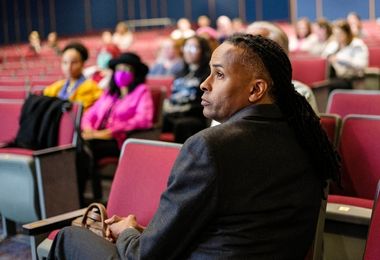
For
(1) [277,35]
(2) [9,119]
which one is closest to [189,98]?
(2) [9,119]

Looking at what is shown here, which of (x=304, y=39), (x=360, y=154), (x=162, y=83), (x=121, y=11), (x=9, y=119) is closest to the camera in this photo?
(x=360, y=154)

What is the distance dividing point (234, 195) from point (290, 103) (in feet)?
1.08

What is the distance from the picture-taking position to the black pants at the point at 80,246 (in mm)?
1813

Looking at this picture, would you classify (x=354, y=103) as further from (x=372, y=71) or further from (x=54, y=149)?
(x=372, y=71)

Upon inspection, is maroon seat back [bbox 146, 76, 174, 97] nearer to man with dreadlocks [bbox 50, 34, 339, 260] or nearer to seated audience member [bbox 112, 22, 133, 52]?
man with dreadlocks [bbox 50, 34, 339, 260]

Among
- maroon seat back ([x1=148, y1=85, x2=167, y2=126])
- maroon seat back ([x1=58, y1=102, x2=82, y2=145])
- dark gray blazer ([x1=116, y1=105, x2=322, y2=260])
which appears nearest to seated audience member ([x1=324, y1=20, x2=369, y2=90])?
maroon seat back ([x1=148, y1=85, x2=167, y2=126])

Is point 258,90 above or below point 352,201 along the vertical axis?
above

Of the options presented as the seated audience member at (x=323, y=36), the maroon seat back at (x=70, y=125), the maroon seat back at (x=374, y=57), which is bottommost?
the maroon seat back at (x=70, y=125)

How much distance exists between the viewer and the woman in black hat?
14.1ft

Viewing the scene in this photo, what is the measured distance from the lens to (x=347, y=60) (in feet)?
21.4

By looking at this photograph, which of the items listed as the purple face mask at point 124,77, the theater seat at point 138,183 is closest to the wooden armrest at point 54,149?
the purple face mask at point 124,77

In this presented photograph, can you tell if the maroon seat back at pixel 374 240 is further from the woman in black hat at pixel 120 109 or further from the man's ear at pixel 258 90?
the woman in black hat at pixel 120 109

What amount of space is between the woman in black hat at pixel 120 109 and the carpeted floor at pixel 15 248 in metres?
0.82

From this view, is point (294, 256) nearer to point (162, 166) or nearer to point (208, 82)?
point (208, 82)
